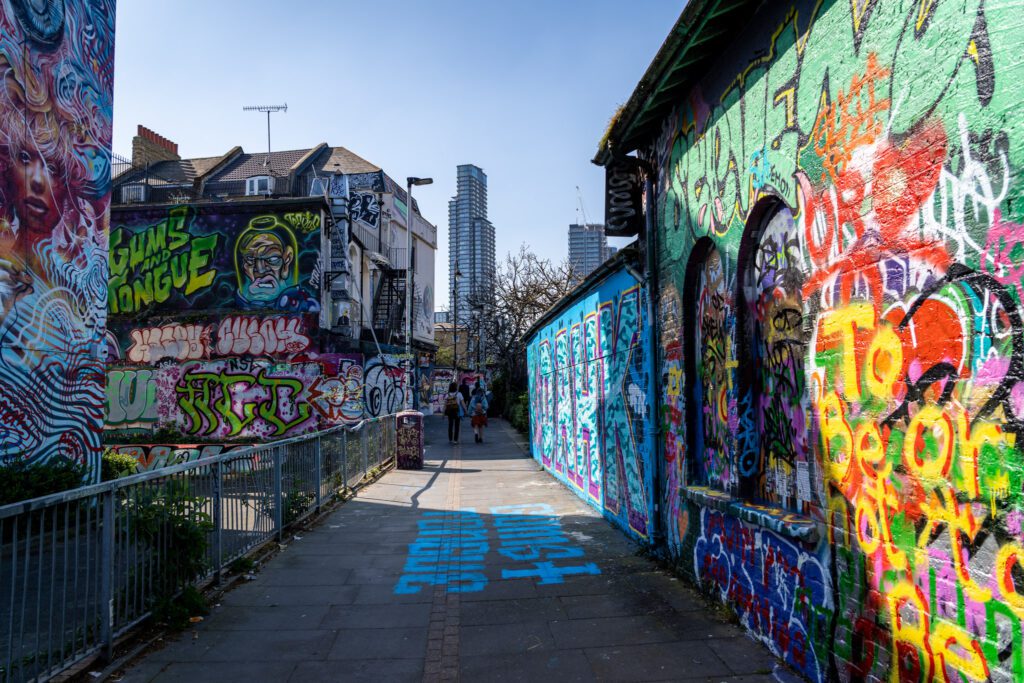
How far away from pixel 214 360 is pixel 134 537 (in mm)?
17652

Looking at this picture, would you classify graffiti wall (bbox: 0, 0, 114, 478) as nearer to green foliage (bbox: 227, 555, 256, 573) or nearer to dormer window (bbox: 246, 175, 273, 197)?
green foliage (bbox: 227, 555, 256, 573)

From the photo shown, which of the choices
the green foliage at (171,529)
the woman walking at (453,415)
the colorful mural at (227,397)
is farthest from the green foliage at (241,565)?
the woman walking at (453,415)

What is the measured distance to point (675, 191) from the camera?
6.88m

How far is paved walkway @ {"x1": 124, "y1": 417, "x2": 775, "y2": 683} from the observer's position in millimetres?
4680

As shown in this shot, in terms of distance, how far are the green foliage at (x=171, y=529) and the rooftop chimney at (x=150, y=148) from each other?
103ft

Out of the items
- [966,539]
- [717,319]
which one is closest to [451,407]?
[717,319]

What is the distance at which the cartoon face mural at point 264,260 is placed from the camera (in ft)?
71.3

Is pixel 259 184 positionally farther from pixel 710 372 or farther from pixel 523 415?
pixel 710 372

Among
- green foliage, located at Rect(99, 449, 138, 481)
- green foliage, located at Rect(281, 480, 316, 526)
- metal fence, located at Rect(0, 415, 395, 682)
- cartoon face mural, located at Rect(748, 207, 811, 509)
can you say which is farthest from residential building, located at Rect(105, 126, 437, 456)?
cartoon face mural, located at Rect(748, 207, 811, 509)

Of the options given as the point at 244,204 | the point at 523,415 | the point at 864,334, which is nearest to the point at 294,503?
the point at 864,334

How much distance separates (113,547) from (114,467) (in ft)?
25.7

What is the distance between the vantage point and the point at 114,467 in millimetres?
11719

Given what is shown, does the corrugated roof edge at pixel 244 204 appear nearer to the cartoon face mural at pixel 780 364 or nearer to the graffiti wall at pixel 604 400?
the graffiti wall at pixel 604 400

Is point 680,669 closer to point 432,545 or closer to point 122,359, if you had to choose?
point 432,545
